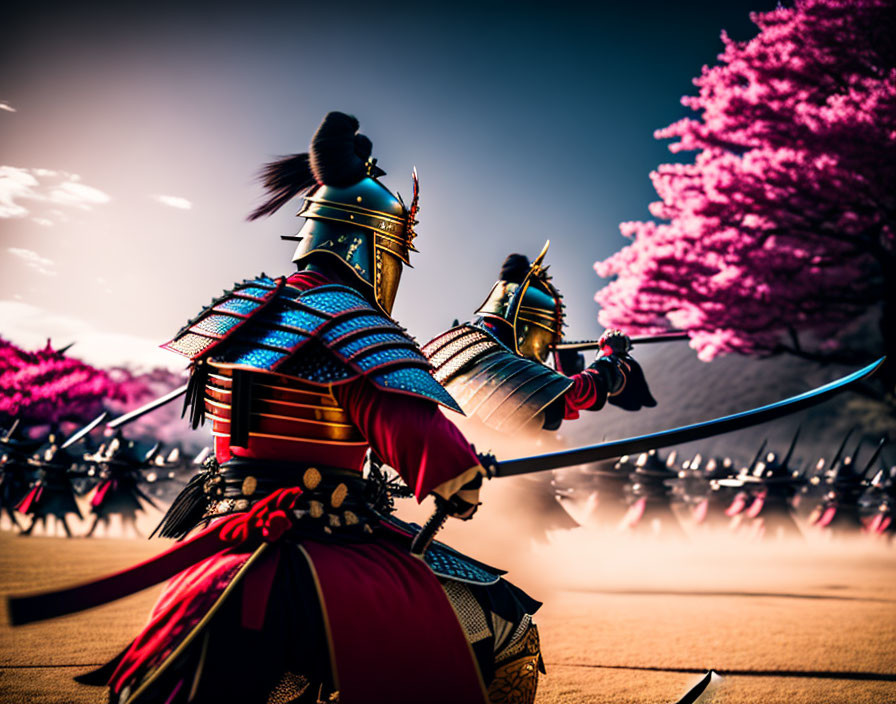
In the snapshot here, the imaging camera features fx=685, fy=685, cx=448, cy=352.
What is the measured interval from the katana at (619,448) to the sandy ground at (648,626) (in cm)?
153

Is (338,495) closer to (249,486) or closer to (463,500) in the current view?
(249,486)

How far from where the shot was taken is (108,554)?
793cm

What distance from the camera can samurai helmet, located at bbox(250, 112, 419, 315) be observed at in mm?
1943

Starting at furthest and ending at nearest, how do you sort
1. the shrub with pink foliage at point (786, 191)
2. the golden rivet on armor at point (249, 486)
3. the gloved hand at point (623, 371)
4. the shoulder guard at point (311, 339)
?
the shrub with pink foliage at point (786, 191) < the gloved hand at point (623, 371) < the golden rivet on armor at point (249, 486) < the shoulder guard at point (311, 339)

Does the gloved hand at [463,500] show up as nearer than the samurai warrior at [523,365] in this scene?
Yes

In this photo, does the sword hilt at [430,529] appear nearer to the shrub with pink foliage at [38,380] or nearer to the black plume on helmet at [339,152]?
the black plume on helmet at [339,152]

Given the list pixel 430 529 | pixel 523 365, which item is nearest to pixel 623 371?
pixel 523 365

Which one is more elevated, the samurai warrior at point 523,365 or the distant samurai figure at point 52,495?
the samurai warrior at point 523,365

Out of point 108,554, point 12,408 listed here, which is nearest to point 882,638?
point 108,554

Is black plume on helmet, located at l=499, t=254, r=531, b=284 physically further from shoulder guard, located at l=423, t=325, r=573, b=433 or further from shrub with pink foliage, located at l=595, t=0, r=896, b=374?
shrub with pink foliage, located at l=595, t=0, r=896, b=374

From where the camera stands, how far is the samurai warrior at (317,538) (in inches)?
57.6

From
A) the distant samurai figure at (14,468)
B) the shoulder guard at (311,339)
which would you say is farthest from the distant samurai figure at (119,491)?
the shoulder guard at (311,339)

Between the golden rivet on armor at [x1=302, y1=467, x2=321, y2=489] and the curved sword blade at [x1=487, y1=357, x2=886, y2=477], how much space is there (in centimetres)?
44

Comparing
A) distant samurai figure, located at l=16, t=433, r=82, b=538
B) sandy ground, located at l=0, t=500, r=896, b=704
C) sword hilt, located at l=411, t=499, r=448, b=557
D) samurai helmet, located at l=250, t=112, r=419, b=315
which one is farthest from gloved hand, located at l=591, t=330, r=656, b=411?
distant samurai figure, located at l=16, t=433, r=82, b=538
